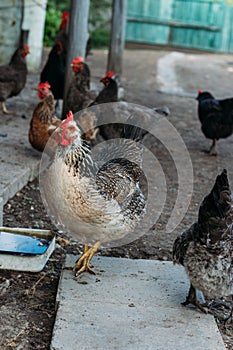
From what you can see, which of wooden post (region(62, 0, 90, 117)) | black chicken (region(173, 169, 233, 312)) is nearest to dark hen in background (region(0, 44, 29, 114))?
wooden post (region(62, 0, 90, 117))

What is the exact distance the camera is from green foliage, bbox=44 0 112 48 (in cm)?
1944

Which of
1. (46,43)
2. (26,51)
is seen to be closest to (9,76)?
(26,51)

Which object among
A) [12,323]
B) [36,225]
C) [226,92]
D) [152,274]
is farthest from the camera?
[226,92]

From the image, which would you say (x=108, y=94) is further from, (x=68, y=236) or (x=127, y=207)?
(x=127, y=207)

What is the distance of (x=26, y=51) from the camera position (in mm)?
9273

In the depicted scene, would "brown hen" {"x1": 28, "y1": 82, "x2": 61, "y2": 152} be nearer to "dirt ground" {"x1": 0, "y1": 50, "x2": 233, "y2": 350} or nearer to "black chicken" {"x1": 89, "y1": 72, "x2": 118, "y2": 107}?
"dirt ground" {"x1": 0, "y1": 50, "x2": 233, "y2": 350}

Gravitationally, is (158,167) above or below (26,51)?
below

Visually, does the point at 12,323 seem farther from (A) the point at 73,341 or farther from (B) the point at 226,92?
(B) the point at 226,92

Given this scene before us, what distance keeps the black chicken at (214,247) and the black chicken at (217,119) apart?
14.7 ft

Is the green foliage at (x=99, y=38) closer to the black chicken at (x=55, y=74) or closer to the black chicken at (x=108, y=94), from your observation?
the black chicken at (x=55, y=74)

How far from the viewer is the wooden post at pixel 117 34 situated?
12.9 meters

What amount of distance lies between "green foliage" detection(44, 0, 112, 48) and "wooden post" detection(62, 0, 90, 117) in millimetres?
10912

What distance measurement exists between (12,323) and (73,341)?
527 mm

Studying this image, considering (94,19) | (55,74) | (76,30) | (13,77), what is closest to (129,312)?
(76,30)
